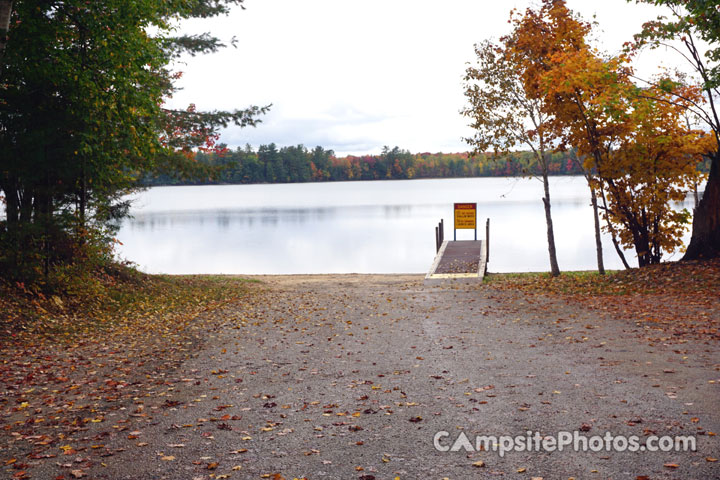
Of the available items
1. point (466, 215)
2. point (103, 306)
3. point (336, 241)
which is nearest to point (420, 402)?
point (103, 306)

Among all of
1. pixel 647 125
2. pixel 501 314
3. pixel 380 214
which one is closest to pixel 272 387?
pixel 501 314

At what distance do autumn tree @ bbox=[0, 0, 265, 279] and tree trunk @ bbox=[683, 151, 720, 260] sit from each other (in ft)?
45.8

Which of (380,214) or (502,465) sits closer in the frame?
(502,465)

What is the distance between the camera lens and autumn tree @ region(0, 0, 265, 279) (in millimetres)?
11680

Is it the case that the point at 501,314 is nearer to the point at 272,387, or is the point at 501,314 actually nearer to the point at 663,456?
the point at 272,387

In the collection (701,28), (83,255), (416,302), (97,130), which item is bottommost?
(416,302)

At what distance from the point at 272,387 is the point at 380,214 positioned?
75581 mm

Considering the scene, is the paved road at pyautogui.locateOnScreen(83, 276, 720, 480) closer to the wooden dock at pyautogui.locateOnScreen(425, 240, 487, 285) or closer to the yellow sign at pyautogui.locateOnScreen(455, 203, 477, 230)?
the wooden dock at pyautogui.locateOnScreen(425, 240, 487, 285)

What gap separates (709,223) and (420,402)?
42.0 feet

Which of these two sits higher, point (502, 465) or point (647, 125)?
point (647, 125)

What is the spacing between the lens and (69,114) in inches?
535

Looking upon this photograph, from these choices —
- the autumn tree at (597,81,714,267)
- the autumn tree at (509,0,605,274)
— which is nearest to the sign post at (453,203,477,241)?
the autumn tree at (509,0,605,274)

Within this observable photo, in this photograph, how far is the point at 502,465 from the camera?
492 cm

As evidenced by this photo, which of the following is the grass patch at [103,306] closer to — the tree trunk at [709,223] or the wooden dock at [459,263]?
the wooden dock at [459,263]
